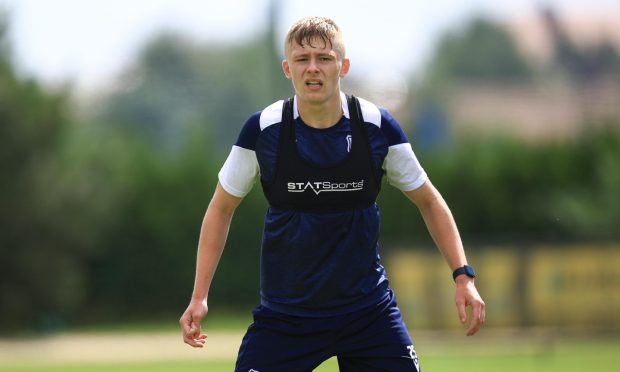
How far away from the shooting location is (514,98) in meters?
67.0

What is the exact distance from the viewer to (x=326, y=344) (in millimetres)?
5676

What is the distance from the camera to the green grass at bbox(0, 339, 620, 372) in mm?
16109

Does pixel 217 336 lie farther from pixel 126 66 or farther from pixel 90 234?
pixel 126 66

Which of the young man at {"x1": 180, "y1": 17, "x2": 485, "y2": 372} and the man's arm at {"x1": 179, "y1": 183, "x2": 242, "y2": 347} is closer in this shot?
the young man at {"x1": 180, "y1": 17, "x2": 485, "y2": 372}

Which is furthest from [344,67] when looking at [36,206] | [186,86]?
[186,86]

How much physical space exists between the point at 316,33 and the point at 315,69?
0.55ft

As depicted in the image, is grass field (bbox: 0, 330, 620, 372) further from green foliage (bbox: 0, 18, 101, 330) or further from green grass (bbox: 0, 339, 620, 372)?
green foliage (bbox: 0, 18, 101, 330)

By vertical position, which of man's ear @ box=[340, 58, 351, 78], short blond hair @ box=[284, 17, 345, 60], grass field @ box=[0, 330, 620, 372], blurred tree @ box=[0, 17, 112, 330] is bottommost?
man's ear @ box=[340, 58, 351, 78]

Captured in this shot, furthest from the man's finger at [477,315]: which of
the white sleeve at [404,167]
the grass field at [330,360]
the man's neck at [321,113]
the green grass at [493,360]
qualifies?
the grass field at [330,360]

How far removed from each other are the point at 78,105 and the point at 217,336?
291 inches

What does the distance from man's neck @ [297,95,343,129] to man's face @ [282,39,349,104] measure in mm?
43

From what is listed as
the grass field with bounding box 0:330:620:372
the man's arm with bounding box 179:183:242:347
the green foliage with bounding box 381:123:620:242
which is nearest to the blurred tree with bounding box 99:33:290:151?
the green foliage with bounding box 381:123:620:242

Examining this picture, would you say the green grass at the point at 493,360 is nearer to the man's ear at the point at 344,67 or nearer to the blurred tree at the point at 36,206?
the blurred tree at the point at 36,206

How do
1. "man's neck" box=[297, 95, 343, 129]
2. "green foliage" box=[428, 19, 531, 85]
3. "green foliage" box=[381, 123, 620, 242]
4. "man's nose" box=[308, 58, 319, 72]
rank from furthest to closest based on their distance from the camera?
"green foliage" box=[428, 19, 531, 85] → "green foliage" box=[381, 123, 620, 242] → "man's neck" box=[297, 95, 343, 129] → "man's nose" box=[308, 58, 319, 72]
